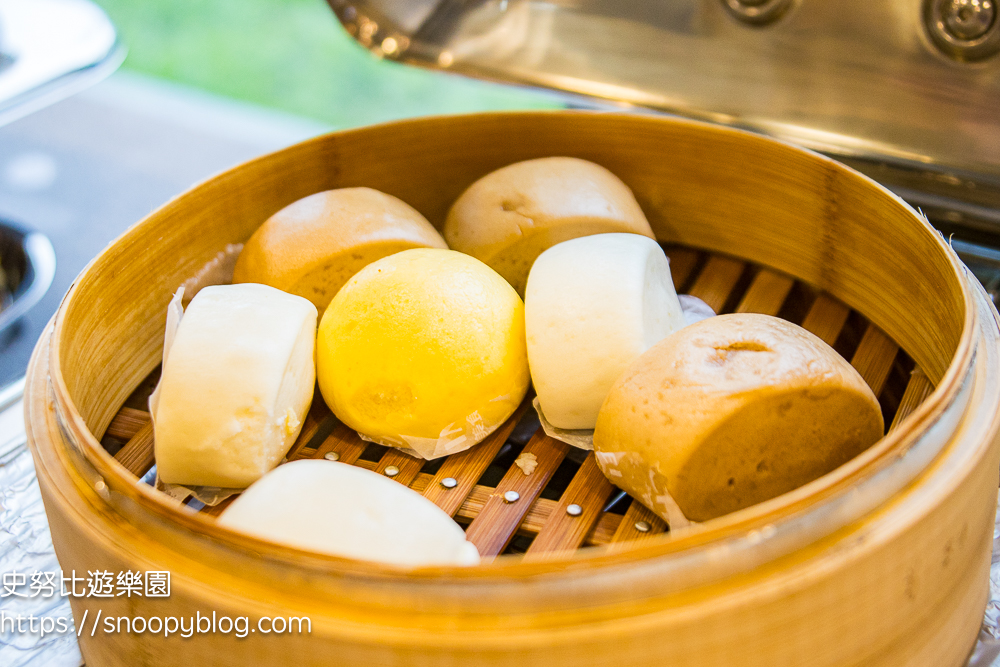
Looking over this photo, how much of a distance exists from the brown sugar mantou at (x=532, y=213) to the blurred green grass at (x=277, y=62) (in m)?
1.60

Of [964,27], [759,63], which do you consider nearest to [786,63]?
[759,63]

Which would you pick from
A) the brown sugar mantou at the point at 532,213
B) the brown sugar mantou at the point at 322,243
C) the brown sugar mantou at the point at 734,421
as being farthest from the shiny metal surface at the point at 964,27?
the brown sugar mantou at the point at 322,243

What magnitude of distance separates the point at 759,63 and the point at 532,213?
1.63 feet

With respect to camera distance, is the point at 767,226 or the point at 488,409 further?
the point at 767,226

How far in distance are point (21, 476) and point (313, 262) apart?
38 centimetres

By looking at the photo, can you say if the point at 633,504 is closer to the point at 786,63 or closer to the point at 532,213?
the point at 532,213

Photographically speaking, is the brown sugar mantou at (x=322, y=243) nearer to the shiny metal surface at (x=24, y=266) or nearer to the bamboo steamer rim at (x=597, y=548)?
the bamboo steamer rim at (x=597, y=548)

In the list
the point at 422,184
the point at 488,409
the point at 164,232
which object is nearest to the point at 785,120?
the point at 422,184

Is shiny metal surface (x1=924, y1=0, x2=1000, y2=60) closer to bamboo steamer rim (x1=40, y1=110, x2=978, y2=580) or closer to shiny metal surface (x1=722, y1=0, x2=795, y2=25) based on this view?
shiny metal surface (x1=722, y1=0, x2=795, y2=25)

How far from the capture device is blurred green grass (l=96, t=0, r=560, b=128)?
267 cm

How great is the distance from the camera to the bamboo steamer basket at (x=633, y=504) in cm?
47

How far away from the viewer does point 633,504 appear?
2.37 feet

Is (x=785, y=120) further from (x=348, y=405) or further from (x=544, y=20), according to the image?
(x=348, y=405)

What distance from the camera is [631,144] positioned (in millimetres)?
1018
